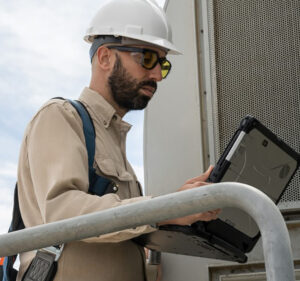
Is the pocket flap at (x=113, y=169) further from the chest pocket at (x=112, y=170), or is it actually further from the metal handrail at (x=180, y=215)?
the metal handrail at (x=180, y=215)

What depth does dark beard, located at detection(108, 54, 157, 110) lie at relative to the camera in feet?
9.46

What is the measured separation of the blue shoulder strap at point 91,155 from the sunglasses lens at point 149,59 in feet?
1.35

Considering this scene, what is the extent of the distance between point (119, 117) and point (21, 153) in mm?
508

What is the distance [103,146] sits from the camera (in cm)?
265

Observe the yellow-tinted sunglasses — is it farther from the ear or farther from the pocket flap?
the pocket flap

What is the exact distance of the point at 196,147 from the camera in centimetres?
337

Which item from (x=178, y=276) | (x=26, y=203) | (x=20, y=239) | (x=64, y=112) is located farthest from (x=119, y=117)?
(x=20, y=239)

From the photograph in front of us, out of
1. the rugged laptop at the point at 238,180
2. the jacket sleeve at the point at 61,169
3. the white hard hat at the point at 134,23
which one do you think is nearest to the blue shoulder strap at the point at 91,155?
the jacket sleeve at the point at 61,169

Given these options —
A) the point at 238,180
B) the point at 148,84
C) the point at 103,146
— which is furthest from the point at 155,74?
the point at 238,180

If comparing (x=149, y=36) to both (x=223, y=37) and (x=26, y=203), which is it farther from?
(x=26, y=203)

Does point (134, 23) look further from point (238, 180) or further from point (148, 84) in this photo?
point (238, 180)

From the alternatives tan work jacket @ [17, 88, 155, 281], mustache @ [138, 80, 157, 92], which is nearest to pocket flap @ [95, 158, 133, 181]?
tan work jacket @ [17, 88, 155, 281]

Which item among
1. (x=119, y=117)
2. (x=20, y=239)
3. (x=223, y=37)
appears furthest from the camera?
(x=223, y=37)

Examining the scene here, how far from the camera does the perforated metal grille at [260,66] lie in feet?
10.8
